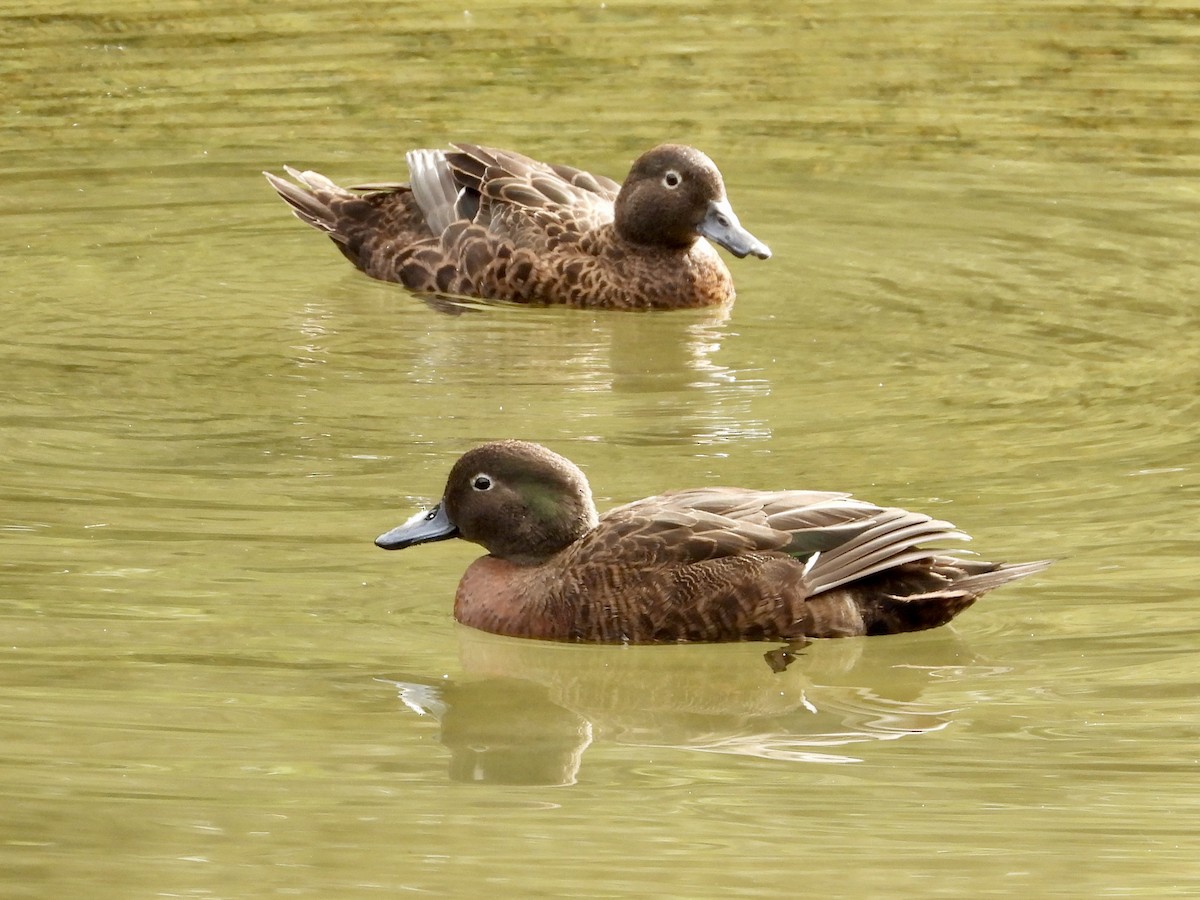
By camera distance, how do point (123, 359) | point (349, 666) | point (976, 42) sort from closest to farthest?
point (349, 666), point (123, 359), point (976, 42)

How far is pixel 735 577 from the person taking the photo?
8.01 metres

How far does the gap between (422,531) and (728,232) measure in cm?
475

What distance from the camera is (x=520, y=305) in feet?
42.3

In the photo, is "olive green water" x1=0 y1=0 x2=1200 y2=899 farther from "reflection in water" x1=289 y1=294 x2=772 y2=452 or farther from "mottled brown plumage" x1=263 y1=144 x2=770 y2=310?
"mottled brown plumage" x1=263 y1=144 x2=770 y2=310

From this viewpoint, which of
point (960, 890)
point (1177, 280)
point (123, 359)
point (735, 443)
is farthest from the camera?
point (1177, 280)

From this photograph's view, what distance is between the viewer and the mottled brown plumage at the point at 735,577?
26.2ft

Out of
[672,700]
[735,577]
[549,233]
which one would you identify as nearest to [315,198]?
[549,233]

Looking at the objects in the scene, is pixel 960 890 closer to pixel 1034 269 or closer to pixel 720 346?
pixel 720 346

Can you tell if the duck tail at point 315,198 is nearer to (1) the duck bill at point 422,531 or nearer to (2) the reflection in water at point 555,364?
(2) the reflection in water at point 555,364

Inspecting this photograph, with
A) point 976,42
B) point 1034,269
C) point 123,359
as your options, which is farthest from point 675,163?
point 976,42

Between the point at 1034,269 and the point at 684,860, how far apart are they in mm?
7225

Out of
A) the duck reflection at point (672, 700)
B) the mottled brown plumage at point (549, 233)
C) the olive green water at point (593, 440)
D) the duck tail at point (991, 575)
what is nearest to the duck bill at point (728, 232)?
the mottled brown plumage at point (549, 233)

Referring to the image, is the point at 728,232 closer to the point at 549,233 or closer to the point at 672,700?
the point at 549,233

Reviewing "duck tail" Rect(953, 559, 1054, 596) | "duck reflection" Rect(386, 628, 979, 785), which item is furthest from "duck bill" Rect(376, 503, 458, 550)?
"duck tail" Rect(953, 559, 1054, 596)
